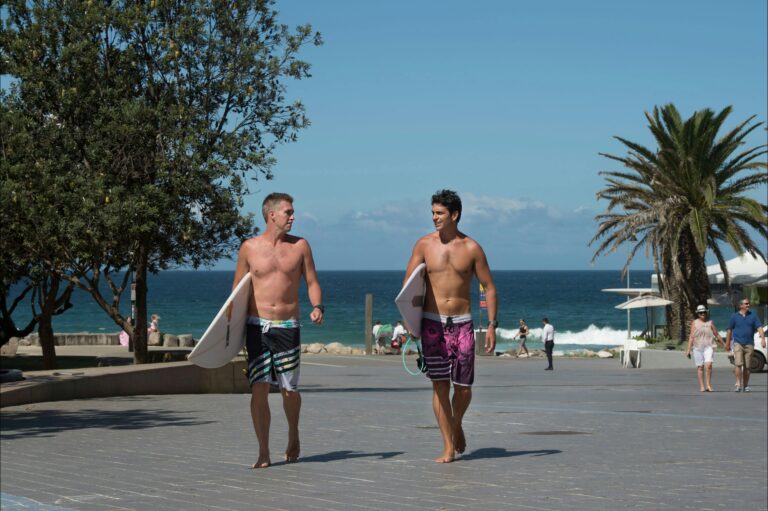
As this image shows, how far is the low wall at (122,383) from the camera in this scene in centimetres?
1611

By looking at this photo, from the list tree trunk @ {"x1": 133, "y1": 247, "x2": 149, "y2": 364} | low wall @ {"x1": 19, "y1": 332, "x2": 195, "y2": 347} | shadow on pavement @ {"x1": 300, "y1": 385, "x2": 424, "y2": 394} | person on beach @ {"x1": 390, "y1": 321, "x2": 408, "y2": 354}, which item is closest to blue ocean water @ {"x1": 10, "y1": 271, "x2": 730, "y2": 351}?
person on beach @ {"x1": 390, "y1": 321, "x2": 408, "y2": 354}

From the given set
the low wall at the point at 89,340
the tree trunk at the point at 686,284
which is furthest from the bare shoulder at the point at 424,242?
the low wall at the point at 89,340

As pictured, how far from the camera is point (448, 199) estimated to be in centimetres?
800

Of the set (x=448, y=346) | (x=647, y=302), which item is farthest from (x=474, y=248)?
(x=647, y=302)

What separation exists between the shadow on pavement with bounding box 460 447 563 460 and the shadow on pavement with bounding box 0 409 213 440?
4.23 m

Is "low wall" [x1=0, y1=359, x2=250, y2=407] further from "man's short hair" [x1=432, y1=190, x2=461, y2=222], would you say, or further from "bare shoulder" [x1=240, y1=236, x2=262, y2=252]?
"man's short hair" [x1=432, y1=190, x2=461, y2=222]

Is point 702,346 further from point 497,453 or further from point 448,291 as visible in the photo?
point 448,291

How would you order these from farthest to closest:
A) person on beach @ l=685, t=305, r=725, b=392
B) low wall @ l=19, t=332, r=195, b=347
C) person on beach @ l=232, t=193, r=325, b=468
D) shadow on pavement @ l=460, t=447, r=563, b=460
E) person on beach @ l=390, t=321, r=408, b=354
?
low wall @ l=19, t=332, r=195, b=347 < person on beach @ l=390, t=321, r=408, b=354 < person on beach @ l=685, t=305, r=725, b=392 < shadow on pavement @ l=460, t=447, r=563, b=460 < person on beach @ l=232, t=193, r=325, b=468

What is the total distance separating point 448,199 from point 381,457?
9.29 ft

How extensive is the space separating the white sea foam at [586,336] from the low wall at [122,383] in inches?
2729

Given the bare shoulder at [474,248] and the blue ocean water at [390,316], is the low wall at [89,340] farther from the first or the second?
the bare shoulder at [474,248]

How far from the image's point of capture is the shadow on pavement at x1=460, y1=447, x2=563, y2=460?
987cm

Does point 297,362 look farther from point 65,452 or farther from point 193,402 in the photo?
point 193,402

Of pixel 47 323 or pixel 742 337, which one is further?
pixel 47 323
